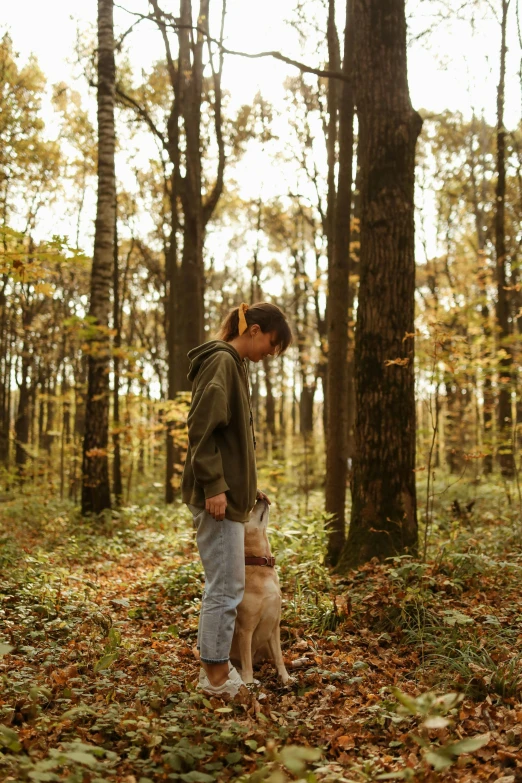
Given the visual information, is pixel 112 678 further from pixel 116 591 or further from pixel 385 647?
pixel 116 591

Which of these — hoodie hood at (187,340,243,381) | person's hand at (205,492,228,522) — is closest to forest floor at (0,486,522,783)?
person's hand at (205,492,228,522)

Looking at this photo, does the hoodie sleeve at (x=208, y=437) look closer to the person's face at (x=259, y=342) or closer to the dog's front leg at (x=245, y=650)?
the person's face at (x=259, y=342)

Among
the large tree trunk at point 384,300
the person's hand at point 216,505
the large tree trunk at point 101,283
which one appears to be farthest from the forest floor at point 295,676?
the large tree trunk at point 101,283

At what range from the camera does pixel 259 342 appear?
4160 mm

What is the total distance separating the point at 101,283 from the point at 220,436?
830 cm

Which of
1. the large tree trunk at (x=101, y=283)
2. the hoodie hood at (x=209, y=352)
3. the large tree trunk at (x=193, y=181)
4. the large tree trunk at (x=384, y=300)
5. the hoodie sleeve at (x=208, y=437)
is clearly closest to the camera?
the hoodie sleeve at (x=208, y=437)

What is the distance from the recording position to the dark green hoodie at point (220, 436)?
12.2ft

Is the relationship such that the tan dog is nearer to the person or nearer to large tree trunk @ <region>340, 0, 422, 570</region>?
the person

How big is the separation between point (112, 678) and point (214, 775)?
1.44 m

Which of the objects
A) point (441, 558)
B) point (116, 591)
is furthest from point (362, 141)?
point (116, 591)

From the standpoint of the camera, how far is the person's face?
164 inches

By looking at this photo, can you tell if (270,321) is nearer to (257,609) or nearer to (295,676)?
(257,609)

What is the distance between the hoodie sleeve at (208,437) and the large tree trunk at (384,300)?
110 inches

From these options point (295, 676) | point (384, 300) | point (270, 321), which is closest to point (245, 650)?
point (295, 676)
